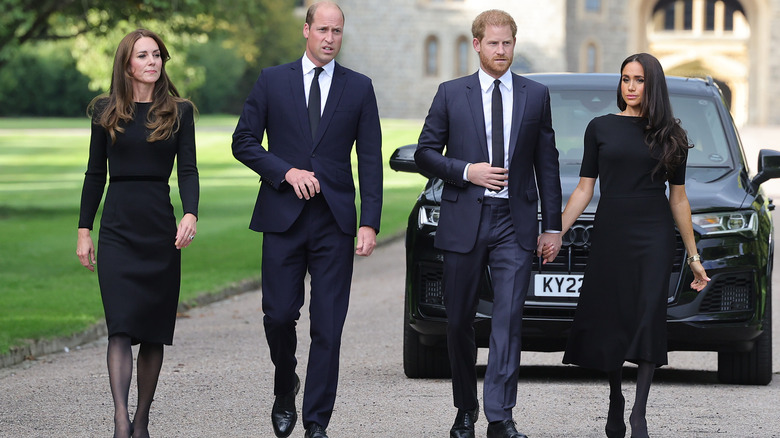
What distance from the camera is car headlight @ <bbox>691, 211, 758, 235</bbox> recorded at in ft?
24.9

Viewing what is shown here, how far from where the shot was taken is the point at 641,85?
20.5 ft

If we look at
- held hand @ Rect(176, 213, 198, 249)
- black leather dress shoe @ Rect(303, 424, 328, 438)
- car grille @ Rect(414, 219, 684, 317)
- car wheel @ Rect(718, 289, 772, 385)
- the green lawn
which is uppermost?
held hand @ Rect(176, 213, 198, 249)

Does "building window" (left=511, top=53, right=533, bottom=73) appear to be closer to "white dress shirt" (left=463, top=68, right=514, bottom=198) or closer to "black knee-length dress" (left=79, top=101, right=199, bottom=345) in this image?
"white dress shirt" (left=463, top=68, right=514, bottom=198)

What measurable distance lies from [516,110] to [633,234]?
75 cm

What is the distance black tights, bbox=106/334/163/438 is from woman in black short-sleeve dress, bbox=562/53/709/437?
185 centimetres

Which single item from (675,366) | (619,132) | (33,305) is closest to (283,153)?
(619,132)

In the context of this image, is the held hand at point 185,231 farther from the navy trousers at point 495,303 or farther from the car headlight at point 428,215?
the car headlight at point 428,215

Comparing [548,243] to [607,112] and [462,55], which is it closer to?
[607,112]

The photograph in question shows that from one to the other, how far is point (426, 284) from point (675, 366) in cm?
268

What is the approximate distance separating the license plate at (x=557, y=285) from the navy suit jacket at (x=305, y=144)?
1656mm

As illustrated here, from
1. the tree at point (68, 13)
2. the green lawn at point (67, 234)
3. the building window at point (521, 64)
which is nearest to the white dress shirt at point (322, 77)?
the green lawn at point (67, 234)

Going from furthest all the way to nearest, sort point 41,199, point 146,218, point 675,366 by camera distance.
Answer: point 41,199 < point 675,366 < point 146,218

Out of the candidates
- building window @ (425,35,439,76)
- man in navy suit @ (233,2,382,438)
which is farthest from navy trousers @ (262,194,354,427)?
building window @ (425,35,439,76)

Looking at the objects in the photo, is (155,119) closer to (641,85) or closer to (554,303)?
(641,85)
